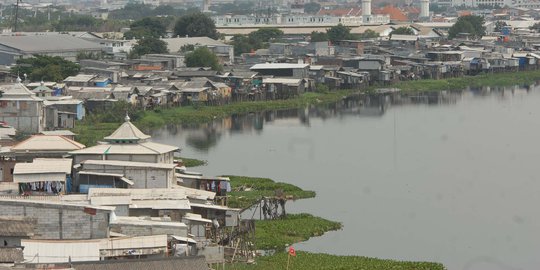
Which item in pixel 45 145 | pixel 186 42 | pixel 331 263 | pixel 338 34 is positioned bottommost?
pixel 331 263

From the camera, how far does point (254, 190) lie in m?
17.6

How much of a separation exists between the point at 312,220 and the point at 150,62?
62.0 feet

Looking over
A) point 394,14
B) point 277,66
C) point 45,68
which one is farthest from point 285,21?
point 45,68

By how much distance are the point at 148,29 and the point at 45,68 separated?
15.1 meters

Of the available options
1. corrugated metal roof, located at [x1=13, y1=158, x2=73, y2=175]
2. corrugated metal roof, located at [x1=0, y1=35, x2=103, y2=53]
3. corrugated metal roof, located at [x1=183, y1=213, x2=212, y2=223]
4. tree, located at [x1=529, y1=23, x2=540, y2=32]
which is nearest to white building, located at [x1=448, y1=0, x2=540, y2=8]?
tree, located at [x1=529, y1=23, x2=540, y2=32]

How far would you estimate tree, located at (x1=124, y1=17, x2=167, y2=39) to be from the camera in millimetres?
42622

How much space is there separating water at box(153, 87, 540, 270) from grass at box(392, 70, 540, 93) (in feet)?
9.16

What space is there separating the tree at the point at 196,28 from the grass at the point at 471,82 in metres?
10.4

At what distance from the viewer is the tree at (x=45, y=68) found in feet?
94.4

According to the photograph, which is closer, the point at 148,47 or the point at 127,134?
the point at 127,134

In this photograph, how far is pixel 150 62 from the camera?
3381 cm

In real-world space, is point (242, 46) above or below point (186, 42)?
below

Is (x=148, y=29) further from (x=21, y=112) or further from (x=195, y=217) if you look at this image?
(x=195, y=217)

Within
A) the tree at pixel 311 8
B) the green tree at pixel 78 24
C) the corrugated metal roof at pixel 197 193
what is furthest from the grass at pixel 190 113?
the tree at pixel 311 8
